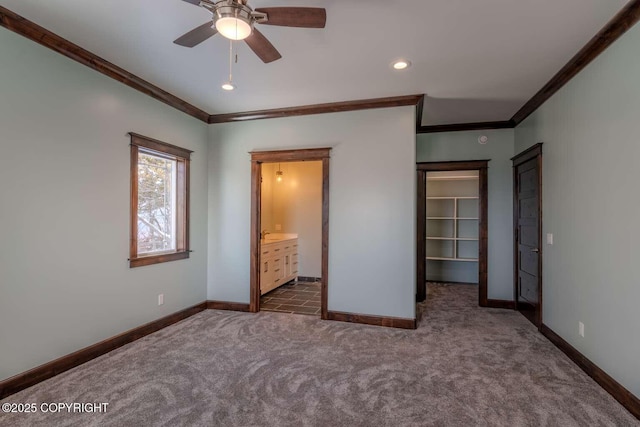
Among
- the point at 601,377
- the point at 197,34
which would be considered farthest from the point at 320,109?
the point at 601,377

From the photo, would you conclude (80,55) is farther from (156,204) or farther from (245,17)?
(245,17)

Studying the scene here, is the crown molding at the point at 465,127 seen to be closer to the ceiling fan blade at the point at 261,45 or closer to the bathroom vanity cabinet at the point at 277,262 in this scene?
the bathroom vanity cabinet at the point at 277,262

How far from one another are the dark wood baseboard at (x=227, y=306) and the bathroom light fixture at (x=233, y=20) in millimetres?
3450

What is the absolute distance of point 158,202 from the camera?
A: 3.90 metres

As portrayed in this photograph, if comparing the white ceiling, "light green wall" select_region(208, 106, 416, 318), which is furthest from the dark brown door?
"light green wall" select_region(208, 106, 416, 318)

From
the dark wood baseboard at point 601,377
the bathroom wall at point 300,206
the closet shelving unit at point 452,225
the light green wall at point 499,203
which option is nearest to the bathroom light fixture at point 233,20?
the dark wood baseboard at point 601,377

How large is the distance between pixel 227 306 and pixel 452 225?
15.5 feet

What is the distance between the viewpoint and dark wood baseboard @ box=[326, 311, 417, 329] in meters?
3.79

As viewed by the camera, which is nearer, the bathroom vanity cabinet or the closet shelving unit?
the bathroom vanity cabinet

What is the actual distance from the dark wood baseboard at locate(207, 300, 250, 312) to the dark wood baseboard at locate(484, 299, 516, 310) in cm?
347

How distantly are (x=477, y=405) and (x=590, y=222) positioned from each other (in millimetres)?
1800

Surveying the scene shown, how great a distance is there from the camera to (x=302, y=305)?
476 cm

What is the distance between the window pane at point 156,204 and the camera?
12.0 ft

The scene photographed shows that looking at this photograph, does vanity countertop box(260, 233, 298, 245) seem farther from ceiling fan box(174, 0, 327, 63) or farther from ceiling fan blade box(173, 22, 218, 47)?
ceiling fan box(174, 0, 327, 63)
